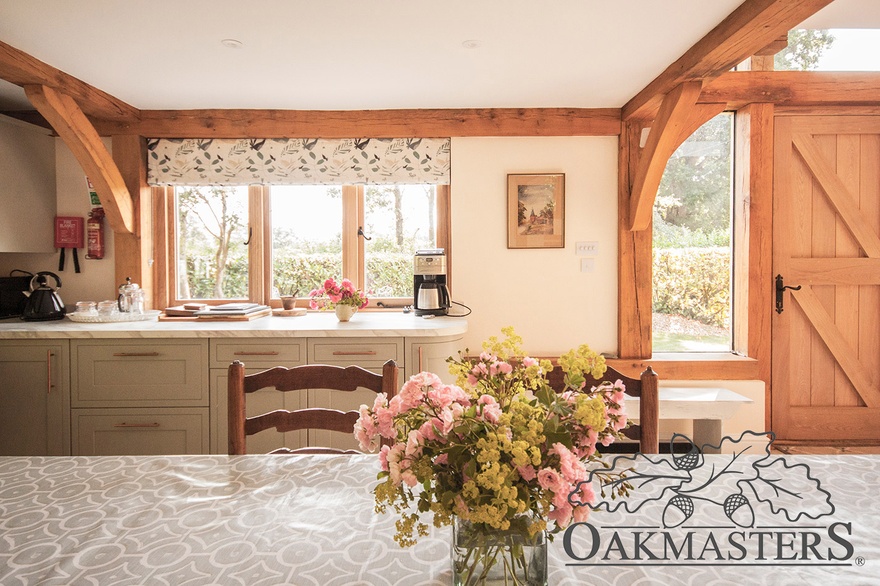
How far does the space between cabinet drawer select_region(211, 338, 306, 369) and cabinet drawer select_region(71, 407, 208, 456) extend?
0.31 meters

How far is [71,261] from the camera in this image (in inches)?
132

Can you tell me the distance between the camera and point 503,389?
31.8 inches

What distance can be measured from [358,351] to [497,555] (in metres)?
2.18

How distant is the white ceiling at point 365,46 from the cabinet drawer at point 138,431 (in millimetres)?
1783

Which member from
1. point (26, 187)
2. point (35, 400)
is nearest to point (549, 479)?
point (35, 400)

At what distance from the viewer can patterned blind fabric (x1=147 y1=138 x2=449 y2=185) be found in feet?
11.0

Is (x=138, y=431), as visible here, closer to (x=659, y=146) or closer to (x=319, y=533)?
(x=319, y=533)

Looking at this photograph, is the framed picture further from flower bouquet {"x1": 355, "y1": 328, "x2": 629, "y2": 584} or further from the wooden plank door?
flower bouquet {"x1": 355, "y1": 328, "x2": 629, "y2": 584}

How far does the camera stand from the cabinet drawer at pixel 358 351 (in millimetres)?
2828

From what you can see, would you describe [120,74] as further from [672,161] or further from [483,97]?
[672,161]

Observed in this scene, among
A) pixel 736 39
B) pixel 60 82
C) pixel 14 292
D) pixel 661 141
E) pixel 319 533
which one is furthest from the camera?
pixel 14 292

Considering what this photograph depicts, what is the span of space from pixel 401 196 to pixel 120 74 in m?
1.69

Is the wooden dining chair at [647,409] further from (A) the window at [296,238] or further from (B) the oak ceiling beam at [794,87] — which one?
(B) the oak ceiling beam at [794,87]

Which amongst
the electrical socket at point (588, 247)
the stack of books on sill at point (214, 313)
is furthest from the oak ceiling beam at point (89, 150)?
the electrical socket at point (588, 247)
